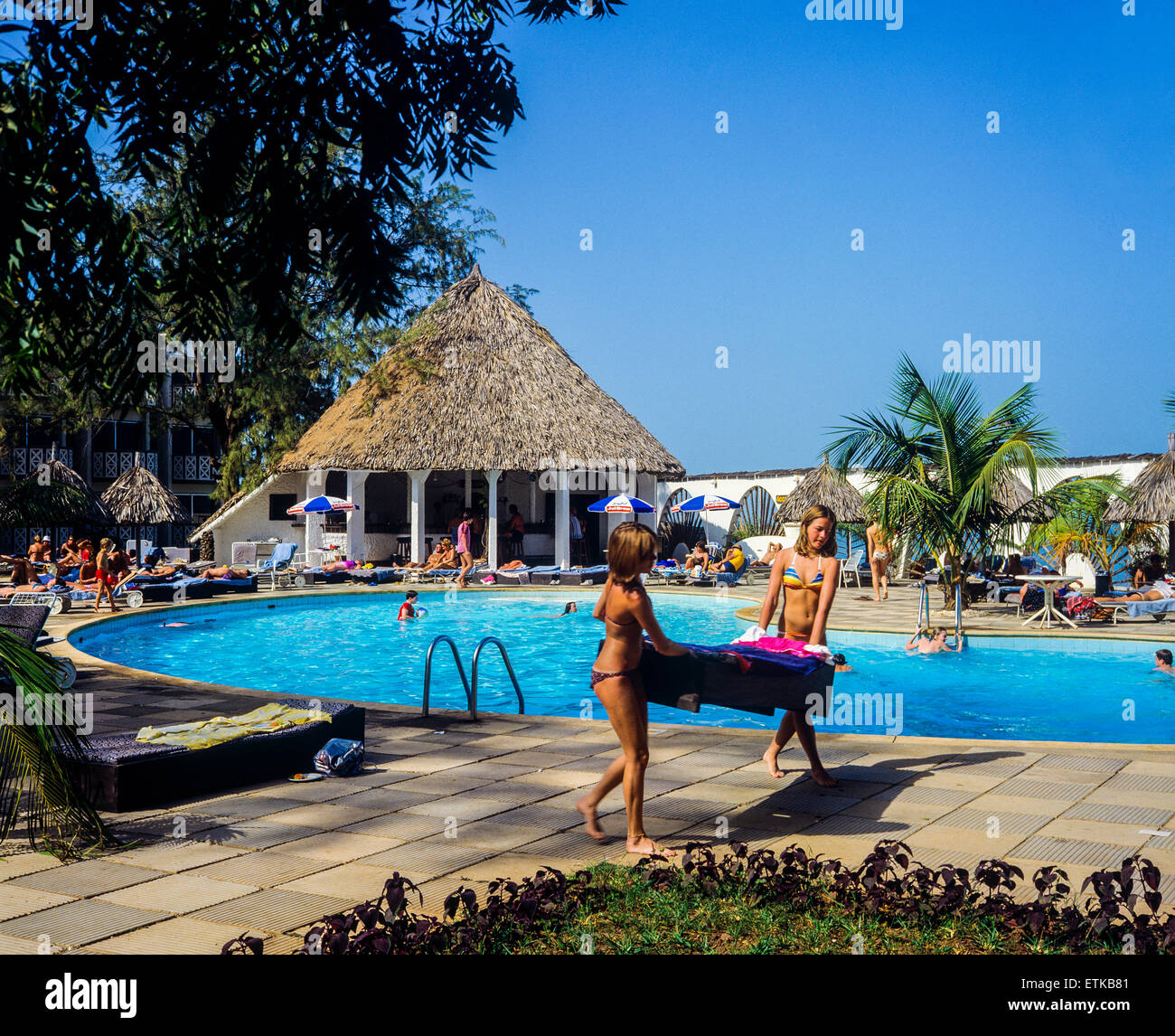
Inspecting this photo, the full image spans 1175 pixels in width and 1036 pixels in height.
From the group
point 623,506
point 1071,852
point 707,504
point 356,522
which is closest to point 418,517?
point 356,522

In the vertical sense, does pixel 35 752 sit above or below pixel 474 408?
below

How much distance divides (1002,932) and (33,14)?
4675mm

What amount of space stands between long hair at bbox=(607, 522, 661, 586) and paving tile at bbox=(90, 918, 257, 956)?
206 centimetres

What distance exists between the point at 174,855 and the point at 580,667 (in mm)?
10732

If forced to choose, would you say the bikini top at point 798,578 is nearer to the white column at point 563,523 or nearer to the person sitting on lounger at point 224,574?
the person sitting on lounger at point 224,574

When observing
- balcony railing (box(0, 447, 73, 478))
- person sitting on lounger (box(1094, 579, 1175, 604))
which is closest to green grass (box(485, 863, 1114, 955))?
person sitting on lounger (box(1094, 579, 1175, 604))

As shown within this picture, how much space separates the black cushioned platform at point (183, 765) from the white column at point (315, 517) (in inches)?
874

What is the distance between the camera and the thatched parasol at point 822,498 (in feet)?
93.4

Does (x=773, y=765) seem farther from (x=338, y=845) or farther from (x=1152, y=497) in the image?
(x=1152, y=497)

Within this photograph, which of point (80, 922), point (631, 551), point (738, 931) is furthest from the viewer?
point (631, 551)

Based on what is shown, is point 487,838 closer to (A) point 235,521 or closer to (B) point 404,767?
(B) point 404,767

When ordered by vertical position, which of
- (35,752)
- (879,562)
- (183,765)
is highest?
(35,752)

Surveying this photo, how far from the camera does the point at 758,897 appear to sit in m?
3.90

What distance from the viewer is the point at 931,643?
13703 mm
